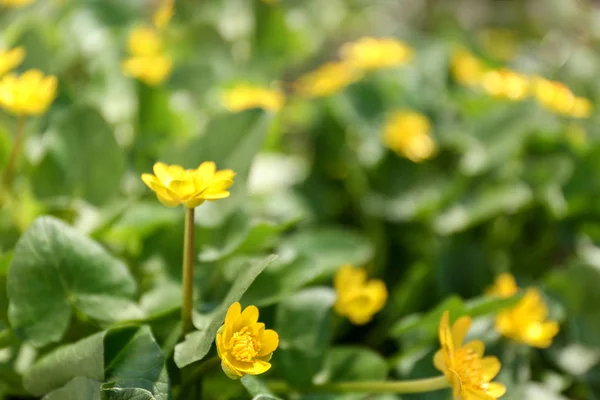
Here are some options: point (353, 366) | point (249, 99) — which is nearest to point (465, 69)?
point (249, 99)

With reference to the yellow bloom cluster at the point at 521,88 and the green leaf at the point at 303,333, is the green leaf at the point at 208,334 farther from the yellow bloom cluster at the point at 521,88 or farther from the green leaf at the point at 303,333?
the yellow bloom cluster at the point at 521,88

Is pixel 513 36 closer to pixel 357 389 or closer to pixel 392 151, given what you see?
pixel 392 151

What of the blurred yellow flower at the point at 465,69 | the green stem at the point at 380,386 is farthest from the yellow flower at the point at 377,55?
the green stem at the point at 380,386

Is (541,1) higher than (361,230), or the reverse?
(541,1)

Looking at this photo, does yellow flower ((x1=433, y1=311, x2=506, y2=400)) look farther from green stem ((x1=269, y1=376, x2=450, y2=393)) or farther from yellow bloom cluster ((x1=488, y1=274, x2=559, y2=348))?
yellow bloom cluster ((x1=488, y1=274, x2=559, y2=348))

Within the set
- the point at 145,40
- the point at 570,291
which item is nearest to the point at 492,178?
the point at 570,291

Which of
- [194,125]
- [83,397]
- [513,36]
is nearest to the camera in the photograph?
[83,397]
